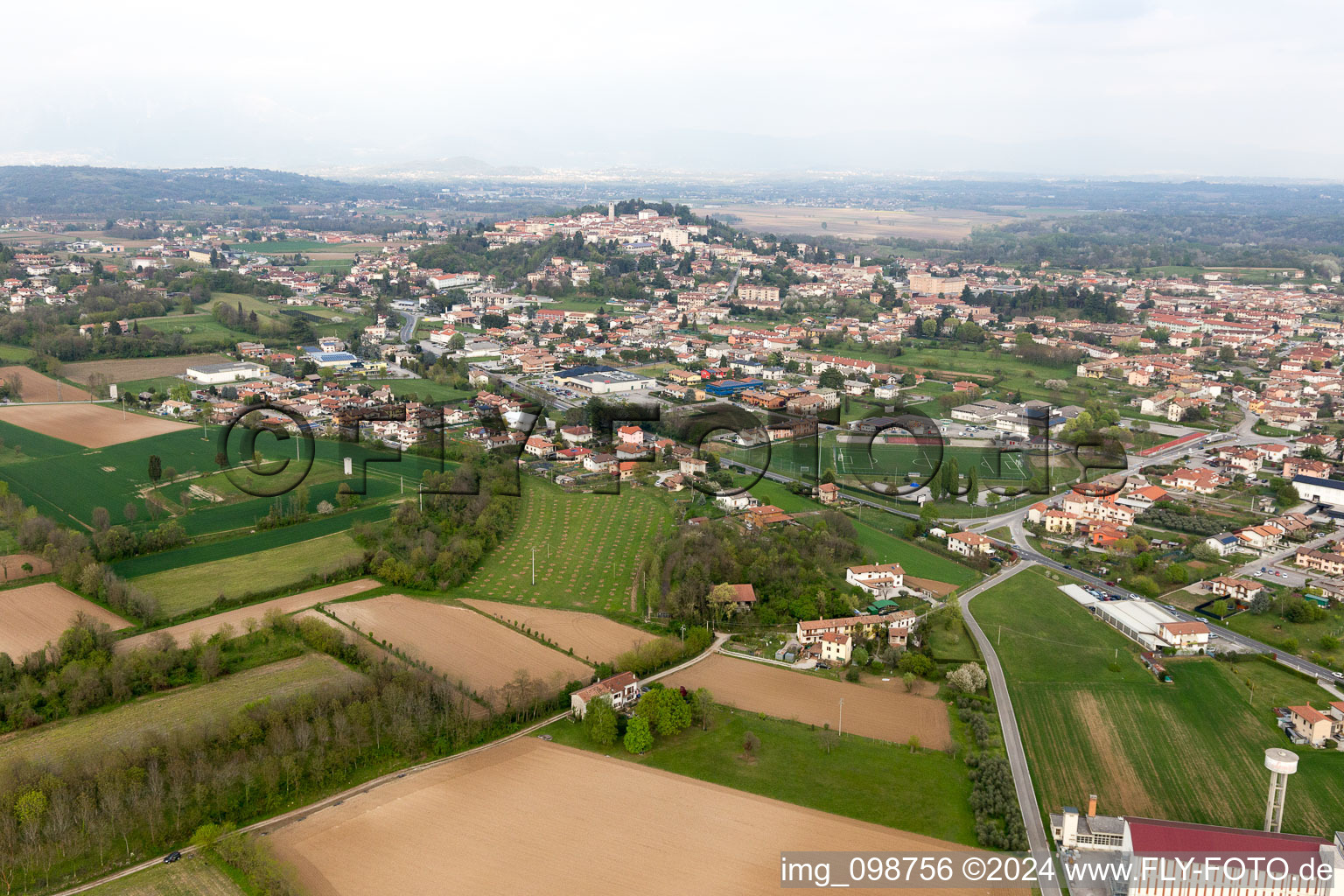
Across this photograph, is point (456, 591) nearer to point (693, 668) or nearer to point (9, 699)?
point (693, 668)

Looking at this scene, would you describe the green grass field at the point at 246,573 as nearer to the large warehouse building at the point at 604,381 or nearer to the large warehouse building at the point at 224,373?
the large warehouse building at the point at 604,381

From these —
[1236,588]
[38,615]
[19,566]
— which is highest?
[19,566]

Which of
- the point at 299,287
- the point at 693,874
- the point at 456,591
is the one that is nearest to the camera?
the point at 693,874

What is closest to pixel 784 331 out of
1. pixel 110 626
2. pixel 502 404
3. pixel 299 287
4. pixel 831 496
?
pixel 502 404

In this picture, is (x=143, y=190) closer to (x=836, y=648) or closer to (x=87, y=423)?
(x=87, y=423)

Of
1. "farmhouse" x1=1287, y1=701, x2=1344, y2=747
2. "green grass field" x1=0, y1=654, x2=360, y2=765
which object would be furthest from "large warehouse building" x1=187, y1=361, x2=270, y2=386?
"farmhouse" x1=1287, y1=701, x2=1344, y2=747

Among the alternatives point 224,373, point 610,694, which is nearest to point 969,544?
point 610,694

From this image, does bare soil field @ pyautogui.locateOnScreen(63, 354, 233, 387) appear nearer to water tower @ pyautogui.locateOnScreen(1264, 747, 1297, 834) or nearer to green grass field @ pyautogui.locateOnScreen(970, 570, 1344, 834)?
green grass field @ pyautogui.locateOnScreen(970, 570, 1344, 834)
